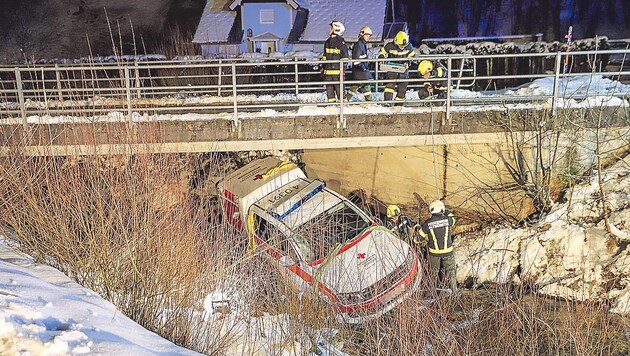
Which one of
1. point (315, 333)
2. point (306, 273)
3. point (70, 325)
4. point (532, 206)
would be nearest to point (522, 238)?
point (532, 206)

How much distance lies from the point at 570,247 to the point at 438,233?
281cm

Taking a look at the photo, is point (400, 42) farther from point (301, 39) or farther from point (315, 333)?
point (301, 39)

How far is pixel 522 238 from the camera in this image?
34.0 ft

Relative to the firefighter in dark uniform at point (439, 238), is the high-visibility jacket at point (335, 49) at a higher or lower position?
higher

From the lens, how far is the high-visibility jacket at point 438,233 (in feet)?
29.6

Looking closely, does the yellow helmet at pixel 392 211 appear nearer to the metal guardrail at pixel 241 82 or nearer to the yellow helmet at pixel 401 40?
the metal guardrail at pixel 241 82

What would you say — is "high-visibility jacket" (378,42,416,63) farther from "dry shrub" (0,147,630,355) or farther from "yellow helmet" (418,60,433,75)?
"dry shrub" (0,147,630,355)

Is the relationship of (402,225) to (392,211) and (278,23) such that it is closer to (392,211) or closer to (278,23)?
(392,211)

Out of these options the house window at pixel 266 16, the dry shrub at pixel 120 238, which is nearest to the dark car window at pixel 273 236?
the dry shrub at pixel 120 238

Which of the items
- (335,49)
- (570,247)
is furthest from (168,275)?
(570,247)

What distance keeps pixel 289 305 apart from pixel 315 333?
0.41 metres

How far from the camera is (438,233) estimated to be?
9086 mm

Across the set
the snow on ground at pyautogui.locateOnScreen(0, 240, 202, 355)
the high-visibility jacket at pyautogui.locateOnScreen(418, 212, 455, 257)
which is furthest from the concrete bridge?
the snow on ground at pyautogui.locateOnScreen(0, 240, 202, 355)

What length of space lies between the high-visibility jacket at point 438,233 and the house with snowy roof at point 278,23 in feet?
60.7
